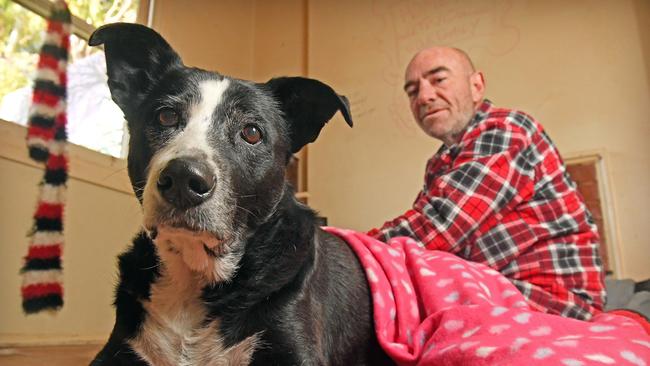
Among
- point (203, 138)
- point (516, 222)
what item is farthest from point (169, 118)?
point (516, 222)

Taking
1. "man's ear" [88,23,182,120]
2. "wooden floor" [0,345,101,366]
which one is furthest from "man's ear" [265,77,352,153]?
"wooden floor" [0,345,101,366]

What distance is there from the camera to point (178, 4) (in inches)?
131

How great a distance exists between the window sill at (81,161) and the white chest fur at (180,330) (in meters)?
1.68

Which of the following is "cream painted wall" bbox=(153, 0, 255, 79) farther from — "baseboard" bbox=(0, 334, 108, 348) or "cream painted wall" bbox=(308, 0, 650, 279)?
"baseboard" bbox=(0, 334, 108, 348)

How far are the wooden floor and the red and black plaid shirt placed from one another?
45.6 inches

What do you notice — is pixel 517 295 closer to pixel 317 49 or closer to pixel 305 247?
pixel 305 247

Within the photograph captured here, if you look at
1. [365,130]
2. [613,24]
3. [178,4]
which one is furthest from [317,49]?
[613,24]

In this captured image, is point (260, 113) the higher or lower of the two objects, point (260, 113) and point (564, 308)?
the higher

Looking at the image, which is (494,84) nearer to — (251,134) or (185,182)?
(251,134)

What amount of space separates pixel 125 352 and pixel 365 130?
2.90 meters

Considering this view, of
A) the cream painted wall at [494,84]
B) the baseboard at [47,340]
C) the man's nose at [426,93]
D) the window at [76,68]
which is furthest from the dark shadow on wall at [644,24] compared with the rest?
the baseboard at [47,340]

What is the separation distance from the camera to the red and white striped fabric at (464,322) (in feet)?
2.92

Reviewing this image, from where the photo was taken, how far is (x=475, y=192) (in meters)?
1.51

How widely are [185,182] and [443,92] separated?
136 centimetres
